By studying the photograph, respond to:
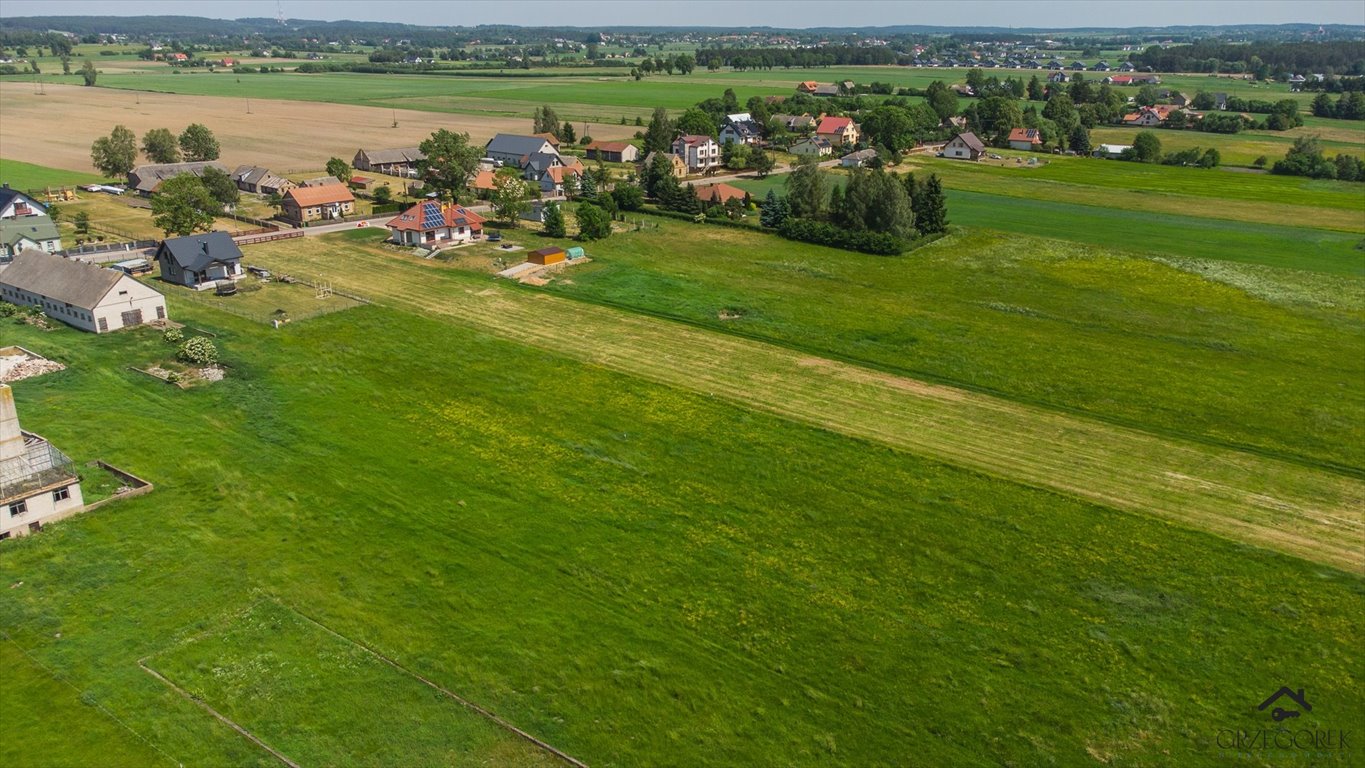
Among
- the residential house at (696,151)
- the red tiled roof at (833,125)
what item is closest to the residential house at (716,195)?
the residential house at (696,151)

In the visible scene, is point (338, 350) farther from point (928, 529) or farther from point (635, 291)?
point (928, 529)

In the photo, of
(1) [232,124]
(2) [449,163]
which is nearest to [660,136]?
(2) [449,163]

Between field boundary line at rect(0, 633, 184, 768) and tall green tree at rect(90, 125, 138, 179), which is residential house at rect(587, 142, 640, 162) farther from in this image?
field boundary line at rect(0, 633, 184, 768)

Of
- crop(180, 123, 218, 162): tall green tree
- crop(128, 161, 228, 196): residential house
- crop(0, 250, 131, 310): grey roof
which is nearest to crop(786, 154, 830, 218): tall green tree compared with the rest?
crop(0, 250, 131, 310): grey roof

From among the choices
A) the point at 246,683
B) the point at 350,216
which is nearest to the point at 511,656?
the point at 246,683

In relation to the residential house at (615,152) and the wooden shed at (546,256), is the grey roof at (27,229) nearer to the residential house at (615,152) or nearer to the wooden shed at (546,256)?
the wooden shed at (546,256)

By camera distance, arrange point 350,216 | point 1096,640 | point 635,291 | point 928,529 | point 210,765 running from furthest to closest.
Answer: point 350,216 < point 635,291 < point 928,529 < point 1096,640 < point 210,765
